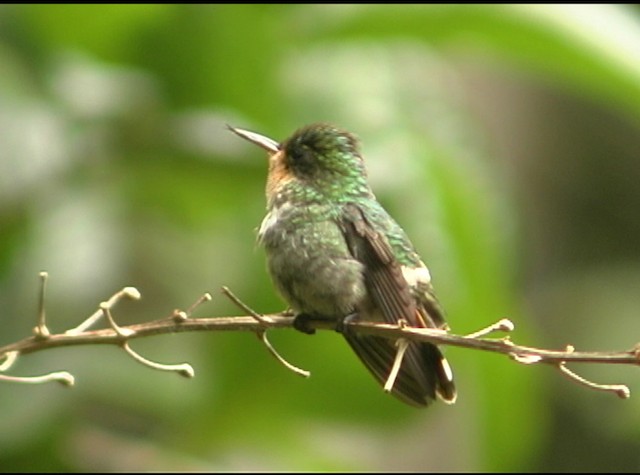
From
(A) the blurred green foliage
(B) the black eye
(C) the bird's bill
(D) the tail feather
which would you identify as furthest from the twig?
(A) the blurred green foliage

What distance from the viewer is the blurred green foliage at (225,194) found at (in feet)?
8.62

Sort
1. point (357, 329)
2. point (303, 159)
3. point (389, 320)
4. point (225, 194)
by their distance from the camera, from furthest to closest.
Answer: point (225, 194), point (303, 159), point (389, 320), point (357, 329)

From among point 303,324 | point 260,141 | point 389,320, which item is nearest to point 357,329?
point 303,324

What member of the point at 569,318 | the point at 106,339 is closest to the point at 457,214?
the point at 106,339

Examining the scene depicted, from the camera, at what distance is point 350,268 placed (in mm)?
1890

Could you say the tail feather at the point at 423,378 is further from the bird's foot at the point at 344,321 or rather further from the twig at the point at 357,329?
the twig at the point at 357,329

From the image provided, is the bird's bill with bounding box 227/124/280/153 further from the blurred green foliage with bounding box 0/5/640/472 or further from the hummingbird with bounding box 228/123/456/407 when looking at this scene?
the blurred green foliage with bounding box 0/5/640/472

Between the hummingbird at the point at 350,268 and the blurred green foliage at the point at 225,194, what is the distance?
628 mm

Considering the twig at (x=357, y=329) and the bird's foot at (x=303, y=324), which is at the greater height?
the twig at (x=357, y=329)

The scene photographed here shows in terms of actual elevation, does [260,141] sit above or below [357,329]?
above

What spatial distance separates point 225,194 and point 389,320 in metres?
1.24

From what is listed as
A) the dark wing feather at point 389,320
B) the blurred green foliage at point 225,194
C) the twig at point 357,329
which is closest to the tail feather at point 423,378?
the dark wing feather at point 389,320

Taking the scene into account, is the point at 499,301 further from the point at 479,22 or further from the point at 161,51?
the point at 161,51

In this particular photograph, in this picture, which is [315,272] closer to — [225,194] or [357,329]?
[357,329]
